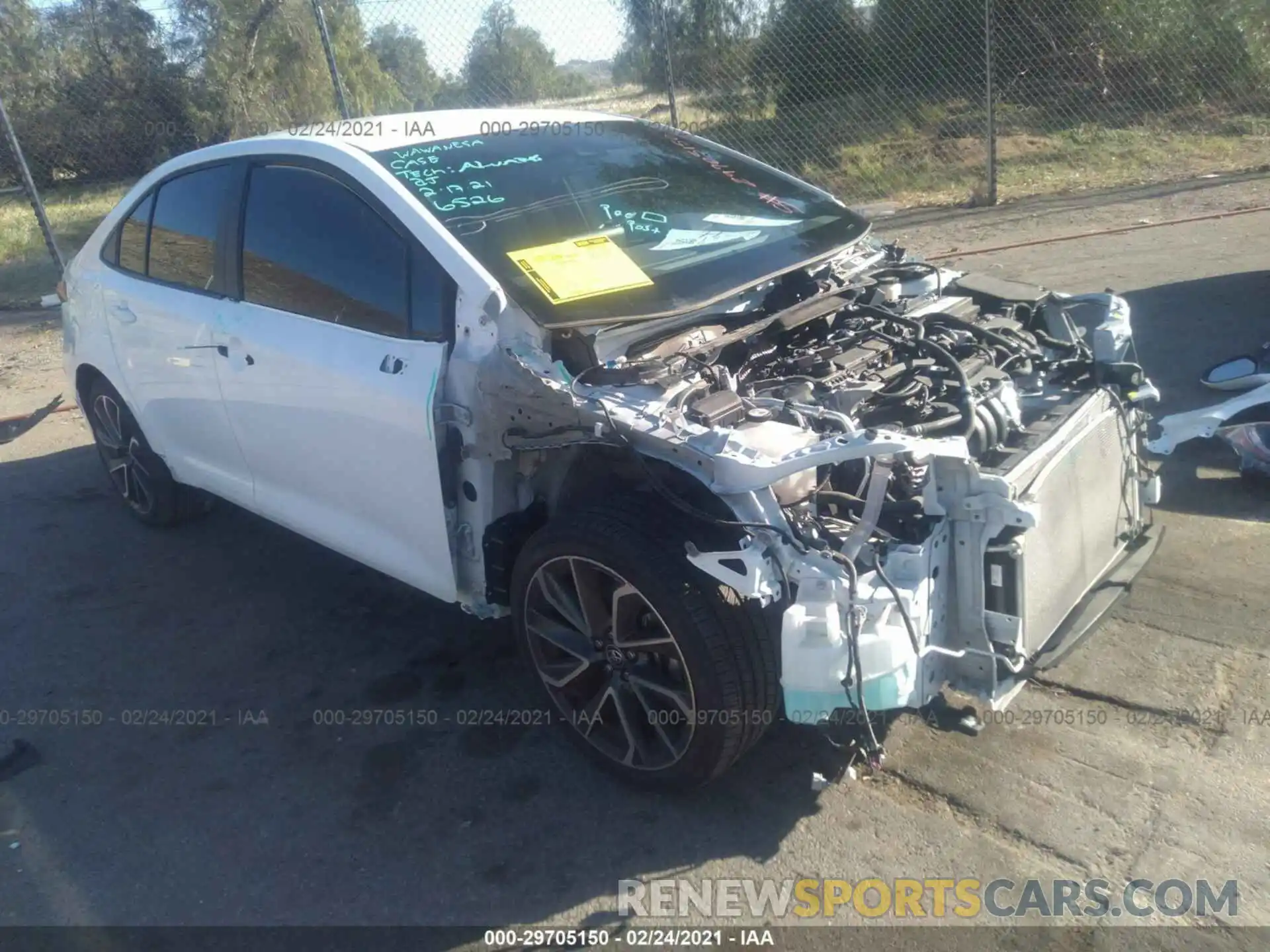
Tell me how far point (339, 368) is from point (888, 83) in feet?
36.3

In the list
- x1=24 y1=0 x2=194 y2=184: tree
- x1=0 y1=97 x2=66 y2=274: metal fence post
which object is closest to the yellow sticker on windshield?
x1=0 y1=97 x2=66 y2=274: metal fence post

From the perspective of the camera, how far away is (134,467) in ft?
17.6

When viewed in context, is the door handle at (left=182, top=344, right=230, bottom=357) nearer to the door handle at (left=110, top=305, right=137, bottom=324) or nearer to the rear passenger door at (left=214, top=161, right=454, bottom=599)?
the rear passenger door at (left=214, top=161, right=454, bottom=599)

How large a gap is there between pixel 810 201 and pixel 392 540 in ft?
7.05

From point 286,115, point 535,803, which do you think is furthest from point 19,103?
point 535,803

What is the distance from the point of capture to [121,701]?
13.3ft

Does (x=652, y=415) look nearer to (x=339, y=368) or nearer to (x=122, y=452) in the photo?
(x=339, y=368)

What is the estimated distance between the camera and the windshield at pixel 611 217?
345 cm

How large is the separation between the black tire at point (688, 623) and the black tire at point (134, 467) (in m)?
2.87

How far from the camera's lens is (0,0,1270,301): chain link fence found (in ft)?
36.4

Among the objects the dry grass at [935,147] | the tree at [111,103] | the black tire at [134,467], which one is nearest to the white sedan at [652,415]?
the black tire at [134,467]

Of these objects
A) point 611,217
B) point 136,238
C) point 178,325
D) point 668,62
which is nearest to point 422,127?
point 611,217

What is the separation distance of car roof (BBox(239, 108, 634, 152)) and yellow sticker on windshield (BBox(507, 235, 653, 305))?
804 millimetres

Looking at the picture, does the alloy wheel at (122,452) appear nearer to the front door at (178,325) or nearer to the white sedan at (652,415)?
the front door at (178,325)
